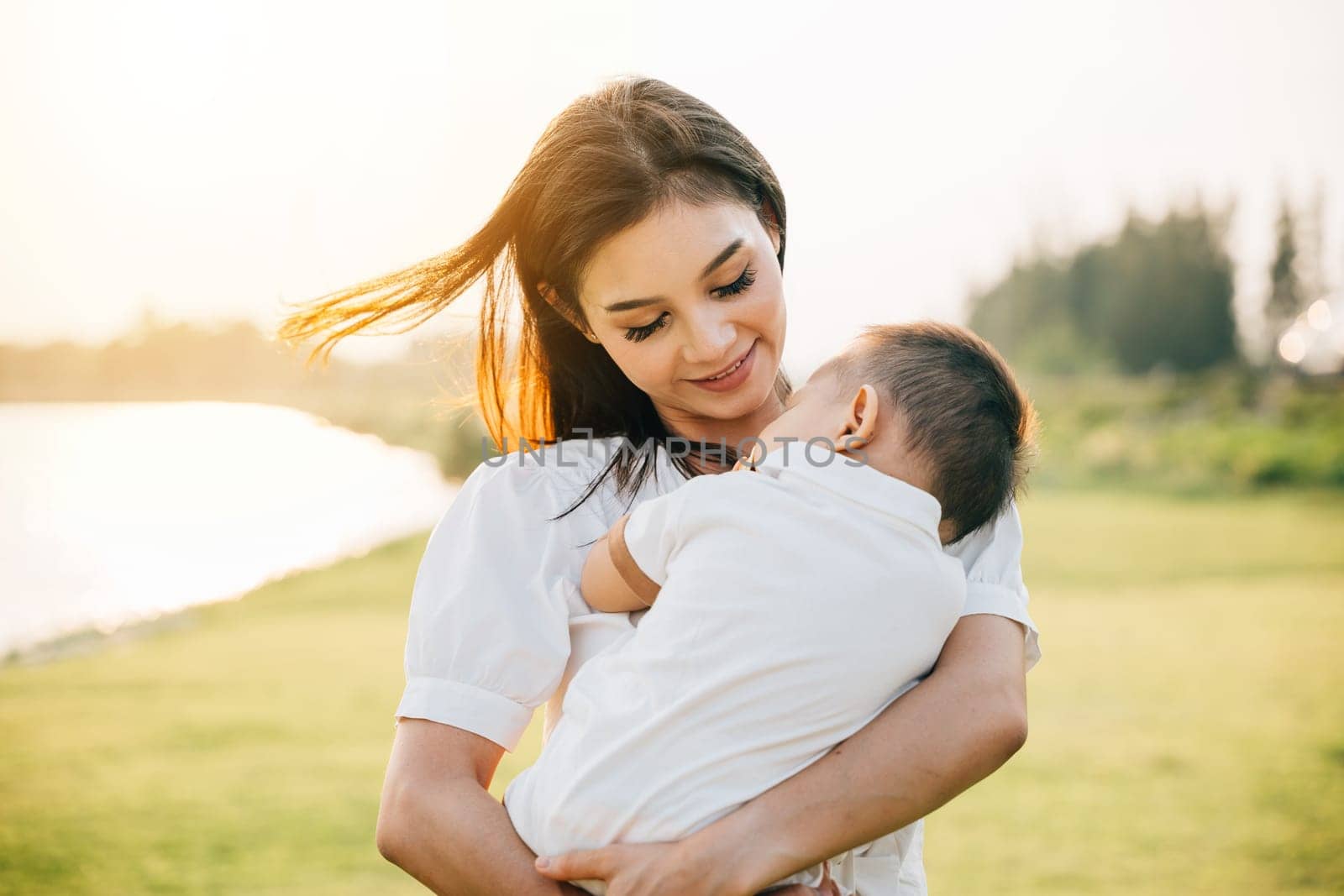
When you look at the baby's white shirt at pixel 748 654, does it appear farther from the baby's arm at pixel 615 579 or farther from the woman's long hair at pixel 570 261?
the woman's long hair at pixel 570 261

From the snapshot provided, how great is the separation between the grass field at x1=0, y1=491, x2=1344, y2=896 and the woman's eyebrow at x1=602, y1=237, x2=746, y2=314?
313 cm

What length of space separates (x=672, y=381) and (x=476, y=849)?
1.78 ft

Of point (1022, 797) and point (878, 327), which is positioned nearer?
point (878, 327)

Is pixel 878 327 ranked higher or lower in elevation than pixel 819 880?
higher

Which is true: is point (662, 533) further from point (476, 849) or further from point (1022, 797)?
point (1022, 797)

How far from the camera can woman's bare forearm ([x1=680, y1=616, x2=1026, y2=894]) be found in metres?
0.89

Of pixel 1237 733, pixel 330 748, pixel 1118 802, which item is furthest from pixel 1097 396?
pixel 330 748

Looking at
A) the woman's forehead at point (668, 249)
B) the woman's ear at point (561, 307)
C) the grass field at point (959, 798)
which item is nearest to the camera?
the woman's forehead at point (668, 249)

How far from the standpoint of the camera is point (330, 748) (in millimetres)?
4809

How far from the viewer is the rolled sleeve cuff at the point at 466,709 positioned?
3.42ft

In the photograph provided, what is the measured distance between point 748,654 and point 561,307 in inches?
22.9

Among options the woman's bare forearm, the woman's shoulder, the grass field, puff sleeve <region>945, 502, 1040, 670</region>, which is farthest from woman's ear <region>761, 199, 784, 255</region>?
the grass field

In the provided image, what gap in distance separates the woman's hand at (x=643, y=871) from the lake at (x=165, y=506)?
5.83 metres

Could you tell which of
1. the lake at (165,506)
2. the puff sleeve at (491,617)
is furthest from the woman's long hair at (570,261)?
the lake at (165,506)
